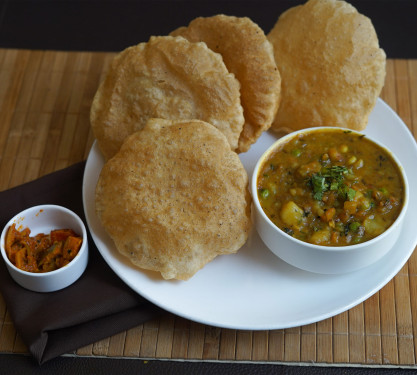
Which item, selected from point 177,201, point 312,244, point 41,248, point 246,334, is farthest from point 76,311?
point 312,244

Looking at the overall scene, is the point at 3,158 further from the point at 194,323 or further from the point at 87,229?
the point at 194,323

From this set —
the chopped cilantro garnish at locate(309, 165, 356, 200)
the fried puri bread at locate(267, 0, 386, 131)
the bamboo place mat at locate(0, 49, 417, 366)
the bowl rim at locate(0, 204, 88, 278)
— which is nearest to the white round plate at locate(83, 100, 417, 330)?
the bowl rim at locate(0, 204, 88, 278)

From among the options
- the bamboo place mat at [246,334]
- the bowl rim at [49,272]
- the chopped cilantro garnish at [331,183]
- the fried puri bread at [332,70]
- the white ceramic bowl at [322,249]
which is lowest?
the bamboo place mat at [246,334]

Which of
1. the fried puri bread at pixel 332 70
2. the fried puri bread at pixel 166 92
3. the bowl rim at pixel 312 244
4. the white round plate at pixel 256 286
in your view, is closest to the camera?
the bowl rim at pixel 312 244

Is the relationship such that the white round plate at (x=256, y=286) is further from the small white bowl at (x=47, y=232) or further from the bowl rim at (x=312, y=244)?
the bowl rim at (x=312, y=244)

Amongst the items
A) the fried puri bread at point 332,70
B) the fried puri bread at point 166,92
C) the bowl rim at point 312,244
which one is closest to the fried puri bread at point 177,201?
the bowl rim at point 312,244

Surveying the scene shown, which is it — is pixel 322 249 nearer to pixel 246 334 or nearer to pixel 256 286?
pixel 256 286
